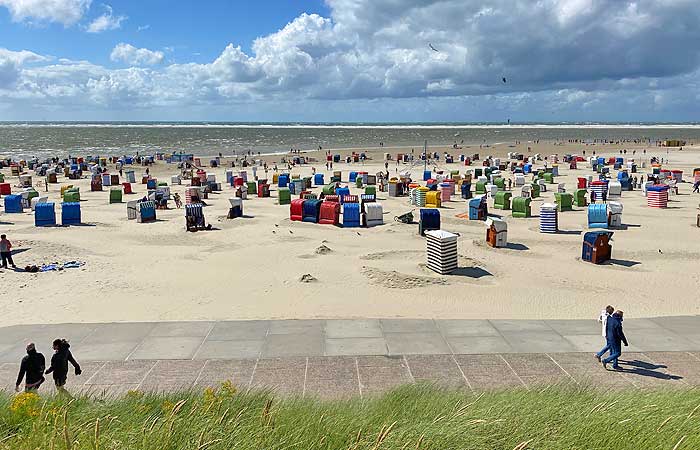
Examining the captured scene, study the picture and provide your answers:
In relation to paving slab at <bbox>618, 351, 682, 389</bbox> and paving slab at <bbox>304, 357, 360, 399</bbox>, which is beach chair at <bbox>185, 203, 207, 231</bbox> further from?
paving slab at <bbox>618, 351, 682, 389</bbox>

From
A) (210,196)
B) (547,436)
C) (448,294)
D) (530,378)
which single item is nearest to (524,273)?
(448,294)

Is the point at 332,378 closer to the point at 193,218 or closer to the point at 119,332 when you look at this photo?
the point at 119,332

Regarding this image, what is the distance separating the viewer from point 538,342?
40.1 ft

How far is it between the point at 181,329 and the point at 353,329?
12.9 ft

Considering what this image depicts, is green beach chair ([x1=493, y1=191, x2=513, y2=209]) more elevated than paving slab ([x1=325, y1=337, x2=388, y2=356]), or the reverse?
green beach chair ([x1=493, y1=191, x2=513, y2=209])

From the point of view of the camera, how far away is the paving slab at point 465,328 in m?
12.8

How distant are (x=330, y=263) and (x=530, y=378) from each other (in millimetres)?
10517

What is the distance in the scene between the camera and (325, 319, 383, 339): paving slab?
12.7m

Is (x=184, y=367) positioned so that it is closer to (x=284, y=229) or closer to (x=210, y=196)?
(x=284, y=229)

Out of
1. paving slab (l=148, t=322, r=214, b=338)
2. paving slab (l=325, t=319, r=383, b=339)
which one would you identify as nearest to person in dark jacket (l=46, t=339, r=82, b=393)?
paving slab (l=148, t=322, r=214, b=338)

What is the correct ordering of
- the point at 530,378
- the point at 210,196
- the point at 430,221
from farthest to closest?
the point at 210,196 < the point at 430,221 < the point at 530,378

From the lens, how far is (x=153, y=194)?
3403 cm

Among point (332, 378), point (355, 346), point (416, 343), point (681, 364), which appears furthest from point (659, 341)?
point (332, 378)

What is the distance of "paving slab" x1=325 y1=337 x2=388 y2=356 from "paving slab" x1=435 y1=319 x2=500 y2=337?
1.64 meters
